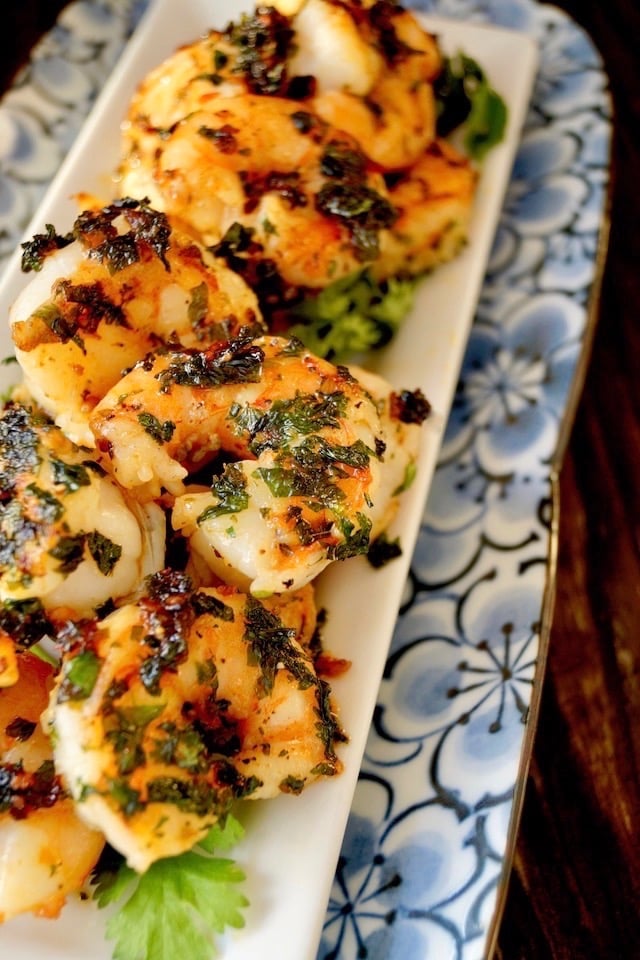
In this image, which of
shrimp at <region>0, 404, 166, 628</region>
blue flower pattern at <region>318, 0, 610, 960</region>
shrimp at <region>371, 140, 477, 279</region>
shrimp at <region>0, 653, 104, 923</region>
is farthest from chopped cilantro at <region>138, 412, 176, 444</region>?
shrimp at <region>371, 140, 477, 279</region>

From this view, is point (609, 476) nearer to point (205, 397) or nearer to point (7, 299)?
point (205, 397)

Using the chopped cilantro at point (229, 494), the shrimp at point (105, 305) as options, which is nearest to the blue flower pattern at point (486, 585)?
the chopped cilantro at point (229, 494)

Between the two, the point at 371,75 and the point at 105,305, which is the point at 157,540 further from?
the point at 371,75

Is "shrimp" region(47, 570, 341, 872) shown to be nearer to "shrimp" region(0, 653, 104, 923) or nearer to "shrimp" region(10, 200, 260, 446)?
"shrimp" region(0, 653, 104, 923)

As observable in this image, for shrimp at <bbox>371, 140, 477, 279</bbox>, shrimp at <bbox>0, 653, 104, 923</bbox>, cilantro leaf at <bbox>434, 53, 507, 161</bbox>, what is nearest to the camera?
shrimp at <bbox>0, 653, 104, 923</bbox>

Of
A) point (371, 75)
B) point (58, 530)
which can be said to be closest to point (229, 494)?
point (58, 530)
